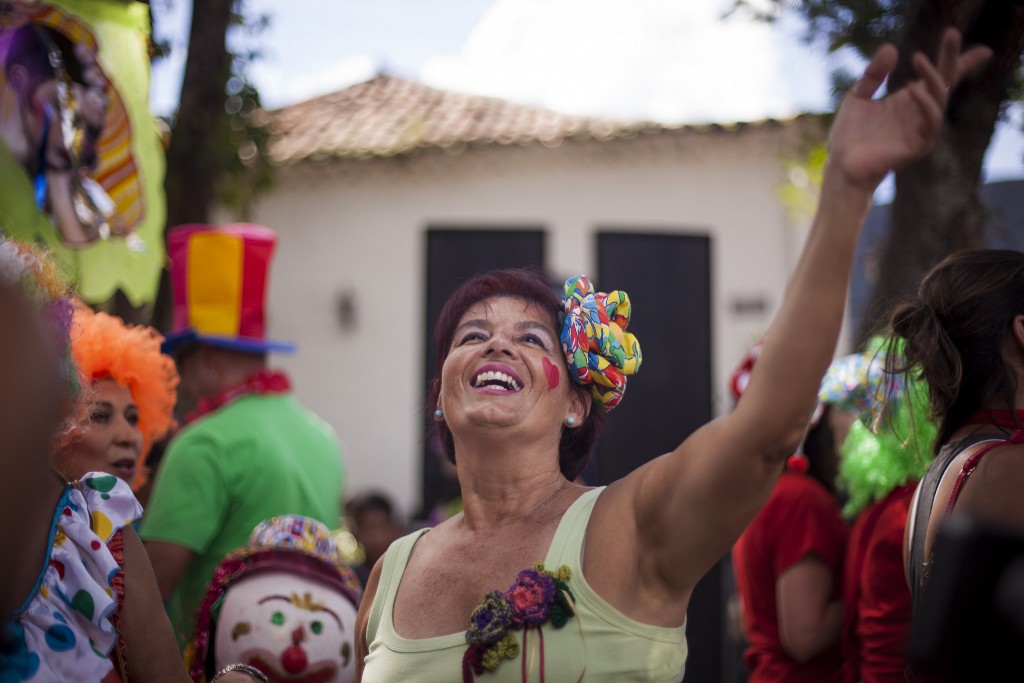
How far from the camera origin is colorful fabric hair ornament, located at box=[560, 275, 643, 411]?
8.45 feet

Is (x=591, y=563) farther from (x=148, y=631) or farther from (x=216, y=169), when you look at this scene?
(x=216, y=169)

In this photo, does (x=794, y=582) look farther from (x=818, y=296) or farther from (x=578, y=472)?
(x=818, y=296)

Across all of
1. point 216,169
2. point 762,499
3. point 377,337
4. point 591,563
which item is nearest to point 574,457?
point 591,563

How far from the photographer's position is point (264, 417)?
4.13 m

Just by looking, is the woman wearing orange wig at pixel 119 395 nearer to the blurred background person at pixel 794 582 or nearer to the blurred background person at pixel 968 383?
the blurred background person at pixel 794 582

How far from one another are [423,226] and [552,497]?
9.15 meters

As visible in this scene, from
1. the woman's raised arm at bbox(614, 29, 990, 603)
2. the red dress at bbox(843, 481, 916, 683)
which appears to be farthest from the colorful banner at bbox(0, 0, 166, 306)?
the red dress at bbox(843, 481, 916, 683)

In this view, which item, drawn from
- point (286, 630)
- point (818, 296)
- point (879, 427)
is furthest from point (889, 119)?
point (286, 630)

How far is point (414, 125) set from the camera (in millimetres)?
12234

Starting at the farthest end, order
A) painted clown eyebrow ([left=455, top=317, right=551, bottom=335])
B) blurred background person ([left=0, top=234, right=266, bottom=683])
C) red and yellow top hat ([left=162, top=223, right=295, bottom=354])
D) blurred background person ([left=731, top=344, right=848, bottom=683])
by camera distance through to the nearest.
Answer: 1. red and yellow top hat ([left=162, top=223, right=295, bottom=354])
2. blurred background person ([left=731, top=344, right=848, bottom=683])
3. painted clown eyebrow ([left=455, top=317, right=551, bottom=335])
4. blurred background person ([left=0, top=234, right=266, bottom=683])

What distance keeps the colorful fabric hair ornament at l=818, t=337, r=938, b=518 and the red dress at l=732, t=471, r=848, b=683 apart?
0.37ft

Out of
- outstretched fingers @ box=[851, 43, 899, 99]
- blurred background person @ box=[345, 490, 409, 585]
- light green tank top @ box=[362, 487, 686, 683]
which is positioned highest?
outstretched fingers @ box=[851, 43, 899, 99]

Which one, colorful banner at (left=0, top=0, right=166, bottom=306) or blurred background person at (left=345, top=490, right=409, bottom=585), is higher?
colorful banner at (left=0, top=0, right=166, bottom=306)

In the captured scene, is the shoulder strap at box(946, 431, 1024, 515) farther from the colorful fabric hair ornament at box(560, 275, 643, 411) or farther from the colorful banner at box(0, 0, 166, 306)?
the colorful banner at box(0, 0, 166, 306)
